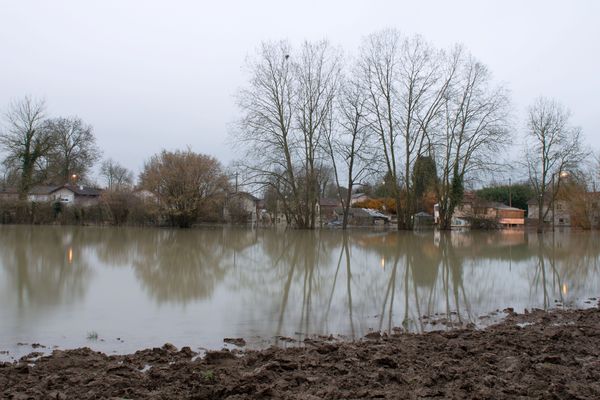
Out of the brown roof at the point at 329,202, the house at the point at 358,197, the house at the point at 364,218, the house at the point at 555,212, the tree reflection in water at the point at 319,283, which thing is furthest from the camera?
the house at the point at 358,197

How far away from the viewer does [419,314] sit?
795cm

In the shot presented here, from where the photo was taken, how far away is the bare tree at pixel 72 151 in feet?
188

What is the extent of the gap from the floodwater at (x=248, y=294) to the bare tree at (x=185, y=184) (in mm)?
25925

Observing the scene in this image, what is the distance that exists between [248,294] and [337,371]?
5.55 metres

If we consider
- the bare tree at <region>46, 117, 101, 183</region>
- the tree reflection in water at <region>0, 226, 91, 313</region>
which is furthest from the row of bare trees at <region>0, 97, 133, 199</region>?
the tree reflection in water at <region>0, 226, 91, 313</region>

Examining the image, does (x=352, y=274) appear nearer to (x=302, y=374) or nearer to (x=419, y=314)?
(x=419, y=314)

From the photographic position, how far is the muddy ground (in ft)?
13.1

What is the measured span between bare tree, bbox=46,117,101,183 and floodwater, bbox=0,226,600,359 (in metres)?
44.1

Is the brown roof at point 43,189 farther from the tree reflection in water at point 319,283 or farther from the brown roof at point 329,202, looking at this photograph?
the brown roof at point 329,202

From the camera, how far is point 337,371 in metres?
4.56

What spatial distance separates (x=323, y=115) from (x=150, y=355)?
115 ft

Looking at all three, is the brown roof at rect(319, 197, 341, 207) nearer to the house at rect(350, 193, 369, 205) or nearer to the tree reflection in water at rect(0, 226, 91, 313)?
the house at rect(350, 193, 369, 205)

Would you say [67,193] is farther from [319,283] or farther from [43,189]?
[319,283]

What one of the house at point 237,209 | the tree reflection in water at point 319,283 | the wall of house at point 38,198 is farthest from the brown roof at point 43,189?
the tree reflection in water at point 319,283
